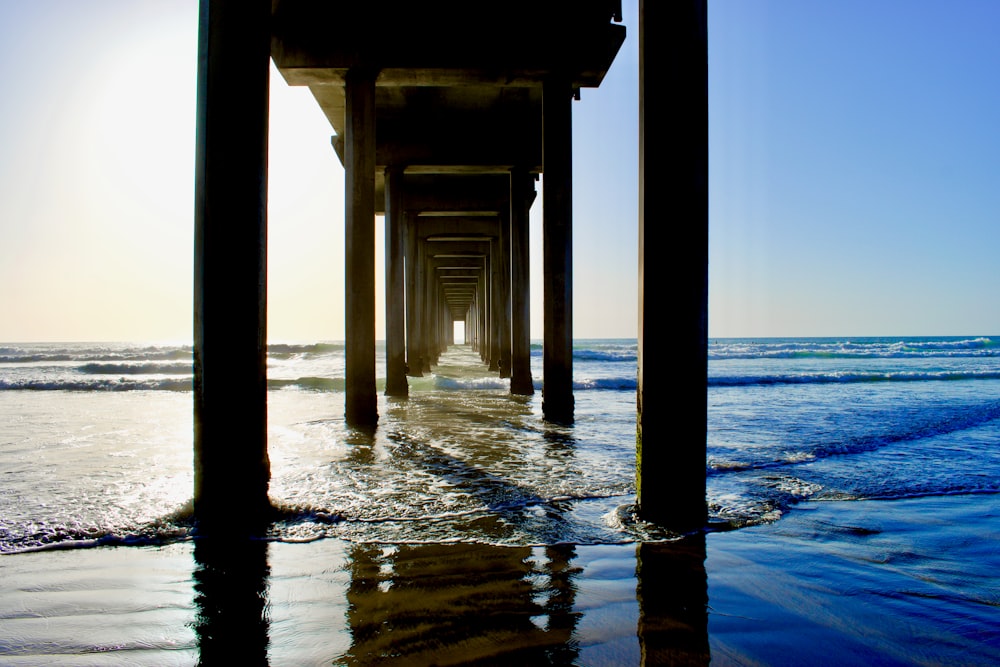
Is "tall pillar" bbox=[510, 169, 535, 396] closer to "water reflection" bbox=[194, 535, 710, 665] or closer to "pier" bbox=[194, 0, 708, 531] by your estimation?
"pier" bbox=[194, 0, 708, 531]

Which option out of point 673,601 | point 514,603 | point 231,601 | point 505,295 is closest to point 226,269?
point 231,601

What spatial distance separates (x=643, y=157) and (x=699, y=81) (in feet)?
1.40

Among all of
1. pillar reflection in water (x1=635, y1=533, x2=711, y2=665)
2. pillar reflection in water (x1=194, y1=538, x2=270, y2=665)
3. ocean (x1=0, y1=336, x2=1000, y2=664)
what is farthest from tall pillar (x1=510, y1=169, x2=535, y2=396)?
pillar reflection in water (x1=194, y1=538, x2=270, y2=665)

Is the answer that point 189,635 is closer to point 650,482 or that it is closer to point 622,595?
point 622,595

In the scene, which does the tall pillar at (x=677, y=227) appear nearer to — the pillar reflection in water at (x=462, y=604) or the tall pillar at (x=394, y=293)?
the pillar reflection in water at (x=462, y=604)

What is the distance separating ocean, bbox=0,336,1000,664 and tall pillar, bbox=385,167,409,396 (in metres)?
2.50

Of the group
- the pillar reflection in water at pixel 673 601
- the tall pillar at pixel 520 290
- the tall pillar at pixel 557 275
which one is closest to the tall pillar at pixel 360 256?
the tall pillar at pixel 557 275

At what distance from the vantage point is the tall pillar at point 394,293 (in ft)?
34.3

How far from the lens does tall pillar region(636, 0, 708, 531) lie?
9.49 feet

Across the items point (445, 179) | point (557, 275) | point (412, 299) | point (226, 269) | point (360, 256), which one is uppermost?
point (445, 179)

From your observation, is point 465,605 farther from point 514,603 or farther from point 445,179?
point 445,179

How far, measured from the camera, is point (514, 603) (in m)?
2.08

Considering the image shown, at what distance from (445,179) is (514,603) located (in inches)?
517

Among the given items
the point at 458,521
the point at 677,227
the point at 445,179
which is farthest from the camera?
the point at 445,179
